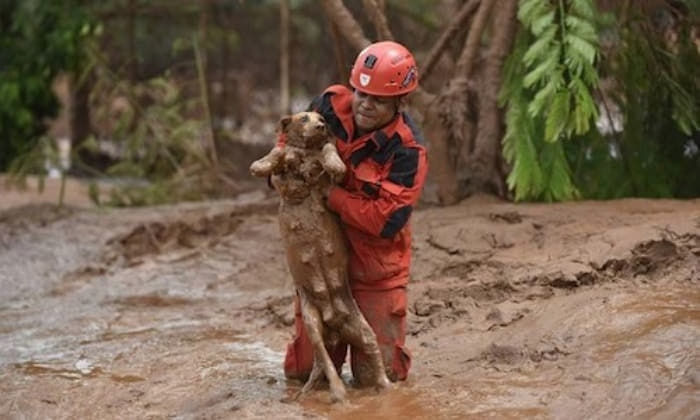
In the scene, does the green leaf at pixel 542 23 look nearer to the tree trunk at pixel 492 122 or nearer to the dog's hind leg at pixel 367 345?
the tree trunk at pixel 492 122

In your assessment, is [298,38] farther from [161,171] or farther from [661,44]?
[661,44]

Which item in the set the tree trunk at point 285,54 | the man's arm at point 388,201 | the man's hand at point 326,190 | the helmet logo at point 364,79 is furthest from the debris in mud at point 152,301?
the tree trunk at point 285,54

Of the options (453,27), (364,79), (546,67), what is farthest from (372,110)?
(453,27)

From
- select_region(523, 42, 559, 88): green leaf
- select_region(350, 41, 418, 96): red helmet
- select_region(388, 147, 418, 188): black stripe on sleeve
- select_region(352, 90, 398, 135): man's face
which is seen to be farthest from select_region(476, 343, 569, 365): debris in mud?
select_region(523, 42, 559, 88): green leaf

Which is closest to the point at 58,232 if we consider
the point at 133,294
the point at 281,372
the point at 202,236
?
the point at 202,236

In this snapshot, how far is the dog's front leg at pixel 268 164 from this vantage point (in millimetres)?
5020

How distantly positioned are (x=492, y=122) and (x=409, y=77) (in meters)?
3.79

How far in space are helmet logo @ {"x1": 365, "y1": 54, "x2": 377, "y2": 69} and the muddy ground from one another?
1679mm

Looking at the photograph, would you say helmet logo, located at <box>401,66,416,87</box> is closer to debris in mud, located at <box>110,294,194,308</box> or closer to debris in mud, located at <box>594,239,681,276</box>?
debris in mud, located at <box>594,239,681,276</box>

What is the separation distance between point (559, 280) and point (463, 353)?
3.41 ft

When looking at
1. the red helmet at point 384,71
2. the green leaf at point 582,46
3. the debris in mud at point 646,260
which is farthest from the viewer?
the green leaf at point 582,46

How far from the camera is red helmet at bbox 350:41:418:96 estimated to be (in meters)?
5.07

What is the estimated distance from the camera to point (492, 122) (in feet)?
29.0

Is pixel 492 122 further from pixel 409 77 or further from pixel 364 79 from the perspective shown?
pixel 364 79
